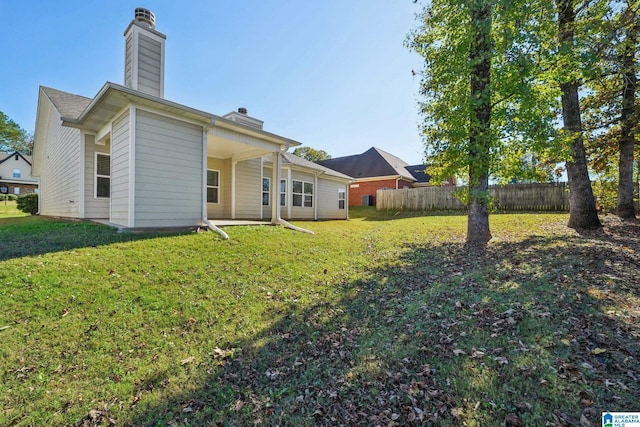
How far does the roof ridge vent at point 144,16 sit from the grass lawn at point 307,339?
7302mm

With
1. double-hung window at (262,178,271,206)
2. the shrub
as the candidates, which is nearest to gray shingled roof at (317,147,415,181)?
double-hung window at (262,178,271,206)

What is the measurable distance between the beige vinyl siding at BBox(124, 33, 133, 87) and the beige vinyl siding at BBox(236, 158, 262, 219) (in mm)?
4629

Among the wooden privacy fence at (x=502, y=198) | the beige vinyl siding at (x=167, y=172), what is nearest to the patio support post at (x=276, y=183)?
the beige vinyl siding at (x=167, y=172)

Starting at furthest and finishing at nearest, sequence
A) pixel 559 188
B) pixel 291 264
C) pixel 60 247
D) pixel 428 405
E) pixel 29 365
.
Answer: pixel 559 188, pixel 291 264, pixel 60 247, pixel 29 365, pixel 428 405

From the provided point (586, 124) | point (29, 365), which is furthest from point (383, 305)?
point (586, 124)

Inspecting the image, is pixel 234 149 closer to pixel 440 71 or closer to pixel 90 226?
pixel 90 226

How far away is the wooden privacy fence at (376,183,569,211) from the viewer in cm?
1517

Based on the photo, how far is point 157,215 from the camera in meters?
7.50

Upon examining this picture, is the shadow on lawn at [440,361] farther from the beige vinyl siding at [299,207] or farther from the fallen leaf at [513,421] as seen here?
the beige vinyl siding at [299,207]

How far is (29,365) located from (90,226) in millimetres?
6089

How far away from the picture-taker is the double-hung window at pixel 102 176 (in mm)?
9297

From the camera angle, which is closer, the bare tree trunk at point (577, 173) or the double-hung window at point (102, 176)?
the bare tree trunk at point (577, 173)

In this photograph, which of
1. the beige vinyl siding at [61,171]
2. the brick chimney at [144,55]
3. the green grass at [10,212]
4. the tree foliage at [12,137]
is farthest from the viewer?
the tree foliage at [12,137]

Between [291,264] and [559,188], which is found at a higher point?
[559,188]
